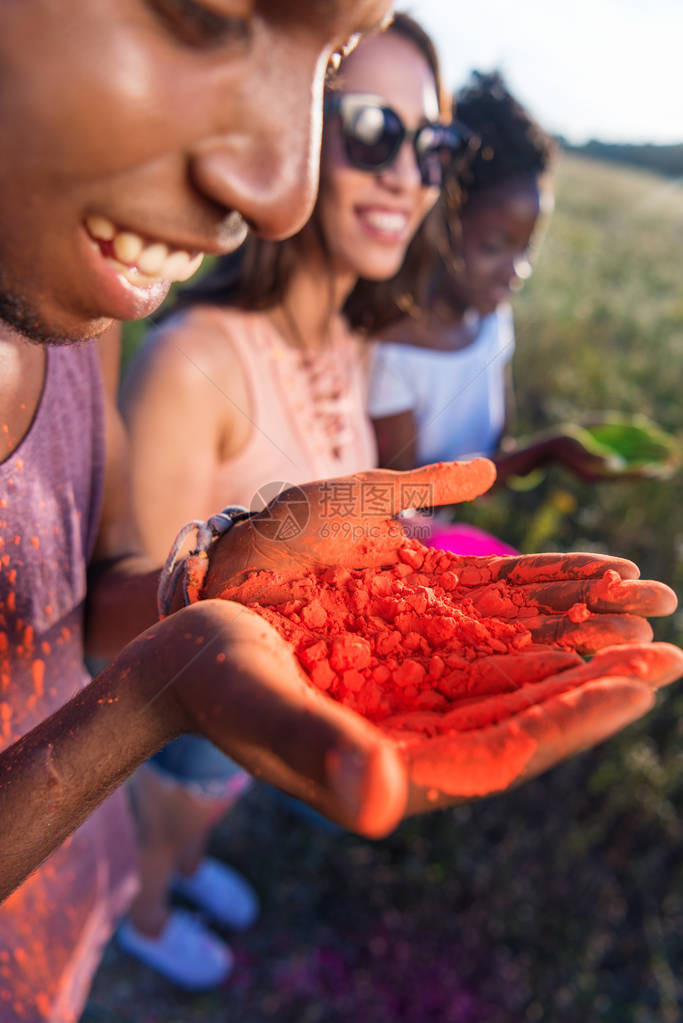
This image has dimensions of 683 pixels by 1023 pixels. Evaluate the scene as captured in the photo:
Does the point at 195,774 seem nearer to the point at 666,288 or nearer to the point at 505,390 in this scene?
the point at 505,390

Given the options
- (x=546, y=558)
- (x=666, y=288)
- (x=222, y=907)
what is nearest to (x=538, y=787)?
(x=222, y=907)

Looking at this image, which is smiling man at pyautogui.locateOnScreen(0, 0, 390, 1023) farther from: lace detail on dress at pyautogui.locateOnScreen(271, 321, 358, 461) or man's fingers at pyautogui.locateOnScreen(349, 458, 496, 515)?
lace detail on dress at pyautogui.locateOnScreen(271, 321, 358, 461)

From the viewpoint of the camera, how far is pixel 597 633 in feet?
2.32

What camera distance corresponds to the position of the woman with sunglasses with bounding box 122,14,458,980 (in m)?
1.40

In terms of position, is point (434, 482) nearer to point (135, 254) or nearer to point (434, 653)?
point (434, 653)

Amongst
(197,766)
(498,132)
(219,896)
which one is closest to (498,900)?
(219,896)

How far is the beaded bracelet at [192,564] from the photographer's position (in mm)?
808

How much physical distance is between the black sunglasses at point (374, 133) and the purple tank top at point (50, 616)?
0.83 meters

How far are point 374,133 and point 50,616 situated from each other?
1225mm

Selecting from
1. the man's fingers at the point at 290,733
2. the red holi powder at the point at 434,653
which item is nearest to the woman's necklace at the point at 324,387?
the red holi powder at the point at 434,653

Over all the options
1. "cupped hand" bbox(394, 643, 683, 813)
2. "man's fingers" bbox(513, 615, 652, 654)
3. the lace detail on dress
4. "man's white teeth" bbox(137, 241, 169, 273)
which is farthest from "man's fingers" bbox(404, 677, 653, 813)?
the lace detail on dress

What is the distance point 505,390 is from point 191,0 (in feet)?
7.65

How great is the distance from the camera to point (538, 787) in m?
2.50

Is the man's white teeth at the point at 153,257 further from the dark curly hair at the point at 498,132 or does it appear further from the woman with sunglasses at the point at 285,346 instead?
the dark curly hair at the point at 498,132
